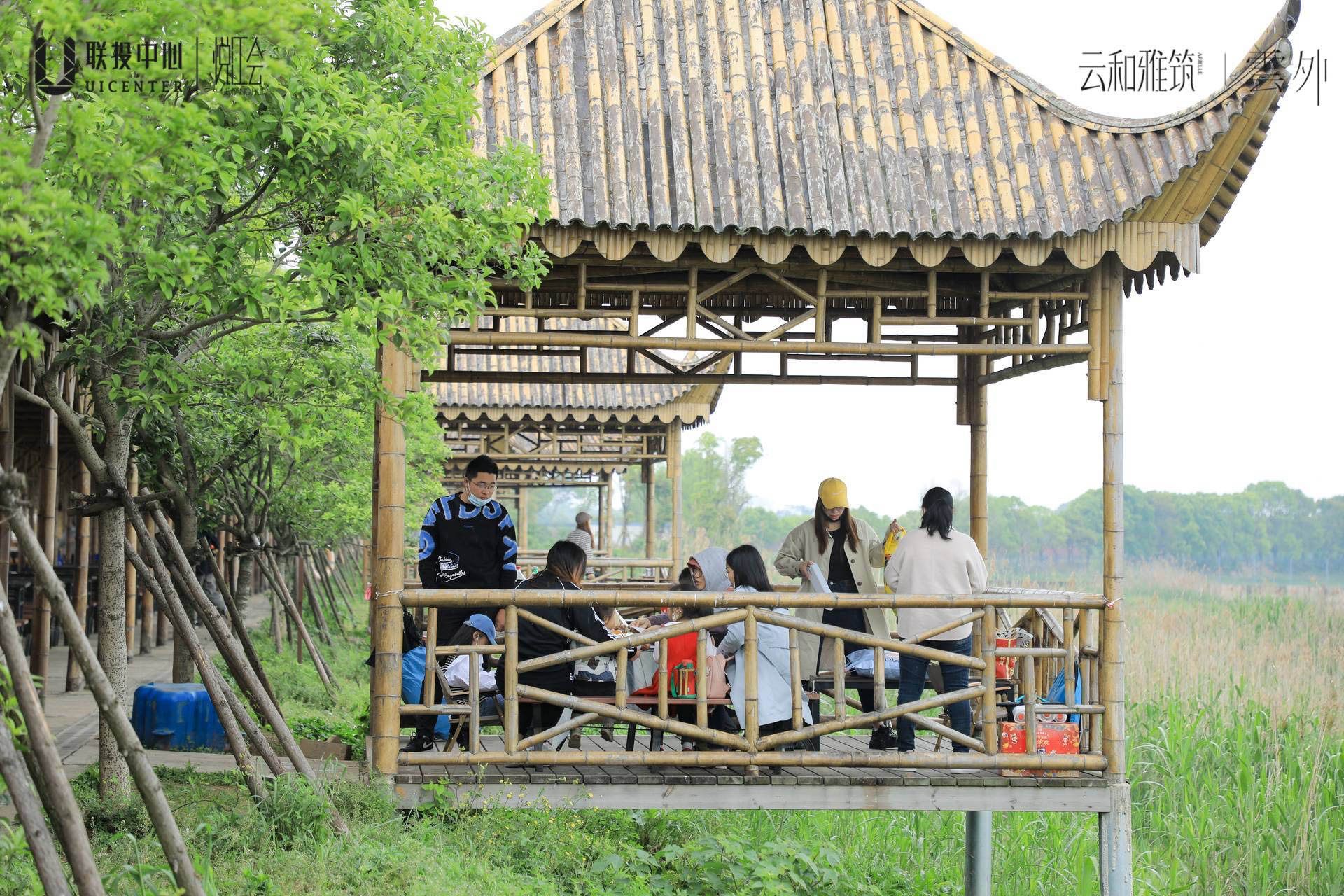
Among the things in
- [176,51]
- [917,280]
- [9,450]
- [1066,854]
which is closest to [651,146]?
[917,280]

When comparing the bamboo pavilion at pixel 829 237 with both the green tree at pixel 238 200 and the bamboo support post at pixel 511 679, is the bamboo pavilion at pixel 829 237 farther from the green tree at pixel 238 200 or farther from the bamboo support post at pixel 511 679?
the green tree at pixel 238 200

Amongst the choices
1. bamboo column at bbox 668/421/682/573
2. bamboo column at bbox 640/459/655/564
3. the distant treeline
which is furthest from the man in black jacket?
the distant treeline

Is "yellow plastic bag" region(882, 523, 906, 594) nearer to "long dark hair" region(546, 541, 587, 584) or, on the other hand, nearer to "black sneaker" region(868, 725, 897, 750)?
"black sneaker" region(868, 725, 897, 750)

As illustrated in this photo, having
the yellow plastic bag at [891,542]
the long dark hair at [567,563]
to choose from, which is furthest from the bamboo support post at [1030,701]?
the long dark hair at [567,563]

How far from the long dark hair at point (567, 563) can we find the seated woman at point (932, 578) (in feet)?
5.39

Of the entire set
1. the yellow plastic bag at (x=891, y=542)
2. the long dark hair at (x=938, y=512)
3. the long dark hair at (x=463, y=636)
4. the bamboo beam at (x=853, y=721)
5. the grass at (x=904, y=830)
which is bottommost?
the grass at (x=904, y=830)

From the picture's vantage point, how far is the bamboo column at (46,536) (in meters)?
11.2

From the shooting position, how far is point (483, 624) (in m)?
6.86

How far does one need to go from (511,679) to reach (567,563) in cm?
68

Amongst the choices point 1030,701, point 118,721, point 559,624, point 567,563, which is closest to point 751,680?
point 559,624

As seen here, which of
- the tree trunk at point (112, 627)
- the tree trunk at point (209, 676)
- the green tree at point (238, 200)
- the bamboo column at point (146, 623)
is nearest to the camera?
the green tree at point (238, 200)

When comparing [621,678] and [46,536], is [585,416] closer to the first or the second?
[46,536]

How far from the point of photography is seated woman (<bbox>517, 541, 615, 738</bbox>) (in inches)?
266

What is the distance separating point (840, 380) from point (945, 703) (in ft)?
8.58
